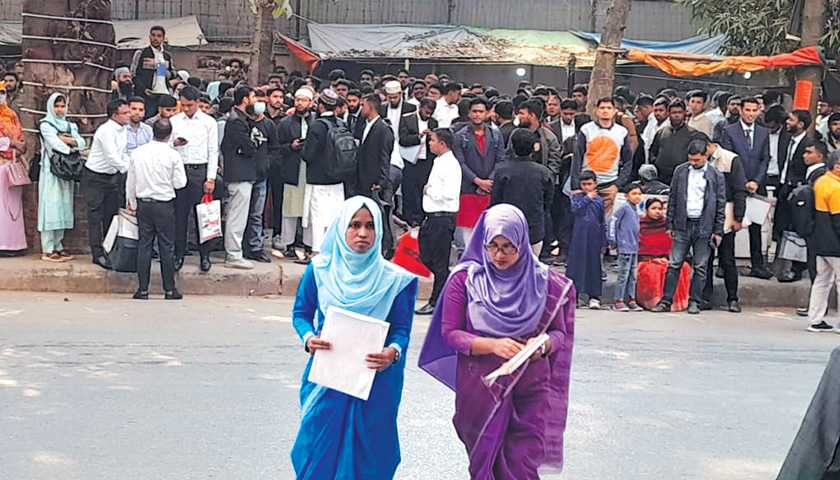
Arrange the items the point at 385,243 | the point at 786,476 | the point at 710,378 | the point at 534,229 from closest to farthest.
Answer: the point at 786,476
the point at 710,378
the point at 534,229
the point at 385,243

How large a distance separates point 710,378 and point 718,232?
3047mm

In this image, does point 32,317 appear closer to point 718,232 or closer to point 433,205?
point 433,205

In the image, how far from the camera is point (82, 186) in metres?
10.8

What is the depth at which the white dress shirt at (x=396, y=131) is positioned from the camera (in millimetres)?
11836

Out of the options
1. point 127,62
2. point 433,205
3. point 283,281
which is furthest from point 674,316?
point 127,62

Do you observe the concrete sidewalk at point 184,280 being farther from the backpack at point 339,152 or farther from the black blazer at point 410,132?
the black blazer at point 410,132

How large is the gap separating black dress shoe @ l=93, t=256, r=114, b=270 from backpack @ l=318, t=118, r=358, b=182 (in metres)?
2.30

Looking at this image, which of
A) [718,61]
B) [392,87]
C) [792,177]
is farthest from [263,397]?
[718,61]

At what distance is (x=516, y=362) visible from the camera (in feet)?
14.0

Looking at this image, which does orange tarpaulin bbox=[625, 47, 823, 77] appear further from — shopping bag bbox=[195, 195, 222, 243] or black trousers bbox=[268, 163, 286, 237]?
shopping bag bbox=[195, 195, 222, 243]

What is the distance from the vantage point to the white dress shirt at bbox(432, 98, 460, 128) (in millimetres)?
12523

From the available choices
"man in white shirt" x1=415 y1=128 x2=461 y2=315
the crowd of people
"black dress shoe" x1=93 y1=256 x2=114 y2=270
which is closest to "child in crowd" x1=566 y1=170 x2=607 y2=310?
the crowd of people

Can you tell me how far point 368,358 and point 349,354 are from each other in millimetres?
78

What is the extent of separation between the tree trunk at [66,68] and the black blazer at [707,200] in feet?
19.2
